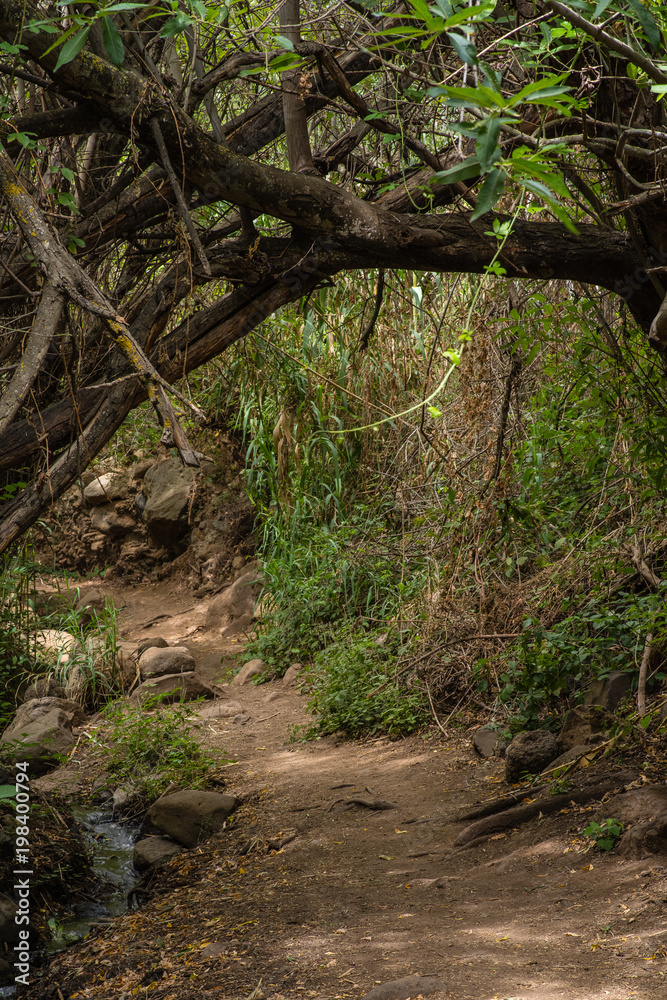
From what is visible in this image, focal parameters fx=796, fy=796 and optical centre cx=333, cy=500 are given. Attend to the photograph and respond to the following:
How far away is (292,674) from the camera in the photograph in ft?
21.8

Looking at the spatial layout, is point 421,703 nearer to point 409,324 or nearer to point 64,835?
point 64,835

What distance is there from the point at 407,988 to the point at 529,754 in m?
1.70

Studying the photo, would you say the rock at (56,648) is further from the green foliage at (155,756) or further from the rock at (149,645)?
the green foliage at (155,756)

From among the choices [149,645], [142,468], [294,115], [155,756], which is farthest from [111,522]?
[294,115]

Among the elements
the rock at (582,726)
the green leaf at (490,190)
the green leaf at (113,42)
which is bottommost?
the rock at (582,726)

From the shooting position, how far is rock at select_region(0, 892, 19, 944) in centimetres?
346

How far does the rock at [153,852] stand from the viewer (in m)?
4.15

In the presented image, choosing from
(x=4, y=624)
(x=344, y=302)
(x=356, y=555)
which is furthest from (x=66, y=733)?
(x=344, y=302)

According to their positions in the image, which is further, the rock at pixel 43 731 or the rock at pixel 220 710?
the rock at pixel 220 710

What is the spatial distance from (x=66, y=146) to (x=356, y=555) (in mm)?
3885

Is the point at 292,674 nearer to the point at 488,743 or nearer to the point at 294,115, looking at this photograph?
the point at 488,743

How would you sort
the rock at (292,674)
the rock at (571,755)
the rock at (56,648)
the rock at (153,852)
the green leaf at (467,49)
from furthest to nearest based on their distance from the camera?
1. the rock at (56,648)
2. the rock at (292,674)
3. the rock at (153,852)
4. the rock at (571,755)
5. the green leaf at (467,49)

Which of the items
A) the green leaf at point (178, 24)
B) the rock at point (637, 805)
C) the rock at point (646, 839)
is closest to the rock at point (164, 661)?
the rock at point (637, 805)

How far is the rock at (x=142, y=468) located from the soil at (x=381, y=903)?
5820mm
